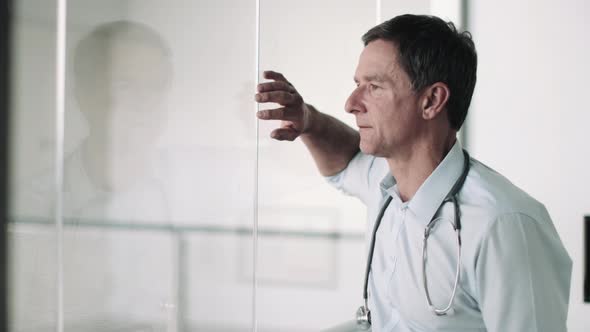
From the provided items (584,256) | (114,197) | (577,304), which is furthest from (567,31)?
(114,197)

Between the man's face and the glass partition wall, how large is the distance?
308 millimetres

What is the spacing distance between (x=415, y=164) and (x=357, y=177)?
1.07 ft

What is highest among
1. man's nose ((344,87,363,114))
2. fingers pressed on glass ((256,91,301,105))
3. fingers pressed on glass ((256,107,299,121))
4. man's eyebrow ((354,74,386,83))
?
man's eyebrow ((354,74,386,83))

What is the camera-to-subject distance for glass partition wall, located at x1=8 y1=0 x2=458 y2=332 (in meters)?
1.12

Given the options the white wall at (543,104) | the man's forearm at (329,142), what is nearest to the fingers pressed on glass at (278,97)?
the man's forearm at (329,142)

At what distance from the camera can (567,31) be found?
9.65ft

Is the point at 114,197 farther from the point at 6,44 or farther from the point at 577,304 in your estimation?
the point at 577,304

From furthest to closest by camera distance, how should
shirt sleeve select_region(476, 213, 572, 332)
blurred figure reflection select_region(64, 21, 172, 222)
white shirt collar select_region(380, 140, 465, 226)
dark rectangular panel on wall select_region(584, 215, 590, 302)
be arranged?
dark rectangular panel on wall select_region(584, 215, 590, 302), white shirt collar select_region(380, 140, 465, 226), shirt sleeve select_region(476, 213, 572, 332), blurred figure reflection select_region(64, 21, 172, 222)

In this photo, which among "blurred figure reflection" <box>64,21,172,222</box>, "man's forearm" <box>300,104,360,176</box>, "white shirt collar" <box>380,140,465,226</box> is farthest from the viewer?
"man's forearm" <box>300,104,360,176</box>

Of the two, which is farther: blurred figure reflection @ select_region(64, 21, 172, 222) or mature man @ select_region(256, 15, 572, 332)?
mature man @ select_region(256, 15, 572, 332)

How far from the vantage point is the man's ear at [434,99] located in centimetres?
154

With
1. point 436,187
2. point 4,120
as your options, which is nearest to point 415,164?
point 436,187

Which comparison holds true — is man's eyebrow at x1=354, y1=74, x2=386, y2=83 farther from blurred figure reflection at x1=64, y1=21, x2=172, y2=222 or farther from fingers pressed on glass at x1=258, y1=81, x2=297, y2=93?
blurred figure reflection at x1=64, y1=21, x2=172, y2=222

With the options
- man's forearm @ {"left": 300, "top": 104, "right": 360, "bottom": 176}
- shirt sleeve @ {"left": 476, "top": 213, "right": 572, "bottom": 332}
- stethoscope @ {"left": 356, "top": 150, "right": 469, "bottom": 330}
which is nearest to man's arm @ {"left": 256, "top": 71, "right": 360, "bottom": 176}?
man's forearm @ {"left": 300, "top": 104, "right": 360, "bottom": 176}
